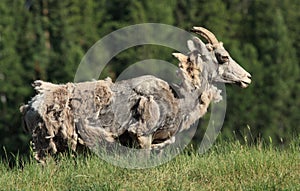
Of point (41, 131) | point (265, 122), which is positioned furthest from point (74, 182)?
point (265, 122)

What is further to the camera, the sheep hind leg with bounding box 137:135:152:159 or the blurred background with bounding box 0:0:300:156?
the blurred background with bounding box 0:0:300:156

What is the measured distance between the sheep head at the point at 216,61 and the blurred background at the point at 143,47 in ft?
60.8

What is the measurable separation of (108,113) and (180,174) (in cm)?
134

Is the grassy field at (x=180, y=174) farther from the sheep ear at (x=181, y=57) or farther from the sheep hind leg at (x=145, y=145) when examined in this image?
the sheep ear at (x=181, y=57)

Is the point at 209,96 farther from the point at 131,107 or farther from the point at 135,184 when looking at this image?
the point at 135,184

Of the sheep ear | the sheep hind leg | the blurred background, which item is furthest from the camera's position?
the blurred background

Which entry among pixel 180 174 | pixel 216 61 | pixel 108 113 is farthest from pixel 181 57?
pixel 180 174

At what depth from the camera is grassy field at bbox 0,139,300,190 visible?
7.75m

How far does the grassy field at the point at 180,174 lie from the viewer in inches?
305

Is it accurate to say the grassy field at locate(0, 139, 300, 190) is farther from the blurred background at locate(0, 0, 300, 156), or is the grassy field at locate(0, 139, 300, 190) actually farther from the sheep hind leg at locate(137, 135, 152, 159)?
the blurred background at locate(0, 0, 300, 156)

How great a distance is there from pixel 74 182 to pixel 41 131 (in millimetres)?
1296

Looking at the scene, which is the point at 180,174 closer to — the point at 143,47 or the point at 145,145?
the point at 145,145

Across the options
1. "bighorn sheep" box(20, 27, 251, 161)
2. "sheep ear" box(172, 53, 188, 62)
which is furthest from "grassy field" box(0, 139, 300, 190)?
"sheep ear" box(172, 53, 188, 62)

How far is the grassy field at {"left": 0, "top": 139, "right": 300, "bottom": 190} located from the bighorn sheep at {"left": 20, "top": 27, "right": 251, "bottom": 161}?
276 millimetres
